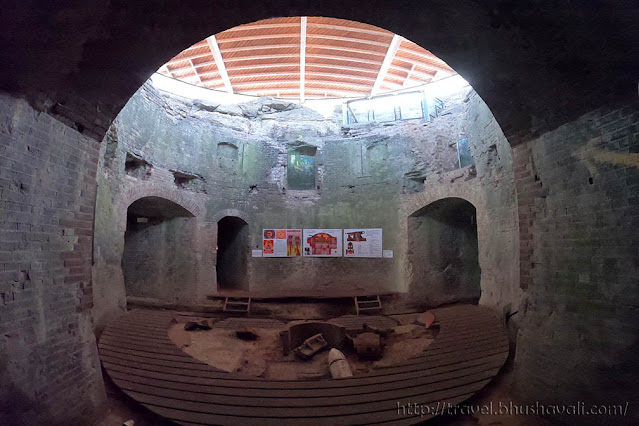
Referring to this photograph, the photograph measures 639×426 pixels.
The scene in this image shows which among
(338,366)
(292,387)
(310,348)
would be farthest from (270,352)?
(292,387)

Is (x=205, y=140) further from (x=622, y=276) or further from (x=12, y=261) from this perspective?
(x=622, y=276)

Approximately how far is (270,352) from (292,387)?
2839mm

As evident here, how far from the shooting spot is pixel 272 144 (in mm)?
11492

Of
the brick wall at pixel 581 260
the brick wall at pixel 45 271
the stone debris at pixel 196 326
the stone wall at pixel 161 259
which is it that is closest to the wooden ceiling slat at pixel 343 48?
the stone wall at pixel 161 259

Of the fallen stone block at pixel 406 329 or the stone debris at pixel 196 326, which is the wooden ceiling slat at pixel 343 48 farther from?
the stone debris at pixel 196 326

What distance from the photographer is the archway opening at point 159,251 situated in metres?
9.47

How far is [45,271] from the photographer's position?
2.69m

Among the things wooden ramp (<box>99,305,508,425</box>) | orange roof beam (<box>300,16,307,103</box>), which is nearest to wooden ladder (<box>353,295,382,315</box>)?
wooden ramp (<box>99,305,508,425</box>)

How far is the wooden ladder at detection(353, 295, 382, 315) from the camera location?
8.94m

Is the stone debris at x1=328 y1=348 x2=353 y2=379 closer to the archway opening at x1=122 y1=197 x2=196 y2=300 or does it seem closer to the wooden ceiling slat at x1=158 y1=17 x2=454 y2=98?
the archway opening at x1=122 y1=197 x2=196 y2=300

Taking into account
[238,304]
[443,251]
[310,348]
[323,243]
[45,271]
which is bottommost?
[310,348]

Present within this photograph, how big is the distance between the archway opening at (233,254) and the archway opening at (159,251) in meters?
1.74

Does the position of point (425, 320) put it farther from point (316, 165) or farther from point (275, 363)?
point (316, 165)

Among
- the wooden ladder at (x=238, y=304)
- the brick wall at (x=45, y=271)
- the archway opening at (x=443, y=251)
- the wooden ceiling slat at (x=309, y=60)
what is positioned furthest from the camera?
the wooden ceiling slat at (x=309, y=60)
